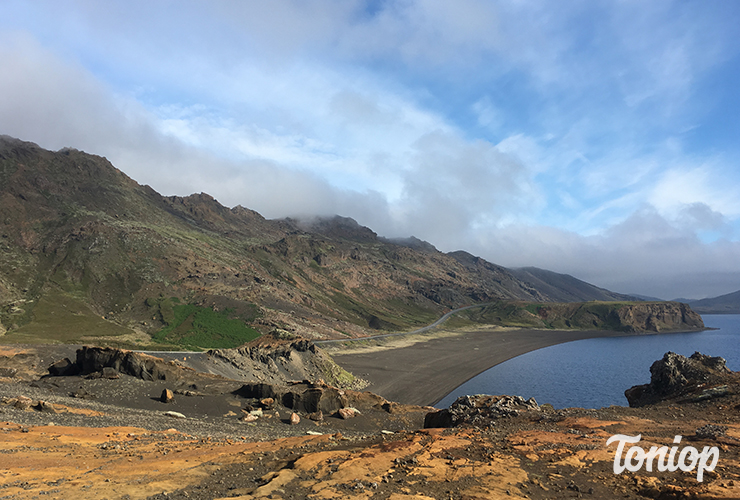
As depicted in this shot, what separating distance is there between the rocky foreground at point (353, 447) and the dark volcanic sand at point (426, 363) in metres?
48.7

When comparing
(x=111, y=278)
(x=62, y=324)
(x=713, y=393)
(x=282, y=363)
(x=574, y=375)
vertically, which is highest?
(x=111, y=278)

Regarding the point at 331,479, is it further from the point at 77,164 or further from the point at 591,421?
the point at 77,164

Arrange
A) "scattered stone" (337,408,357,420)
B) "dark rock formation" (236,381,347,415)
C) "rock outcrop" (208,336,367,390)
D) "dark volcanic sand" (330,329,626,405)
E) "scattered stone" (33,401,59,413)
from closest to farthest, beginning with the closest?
→ "scattered stone" (33,401,59,413) → "scattered stone" (337,408,357,420) → "dark rock formation" (236,381,347,415) → "rock outcrop" (208,336,367,390) → "dark volcanic sand" (330,329,626,405)

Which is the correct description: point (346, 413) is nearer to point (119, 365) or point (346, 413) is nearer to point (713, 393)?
point (119, 365)

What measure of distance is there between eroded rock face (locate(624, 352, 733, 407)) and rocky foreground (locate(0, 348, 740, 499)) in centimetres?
15

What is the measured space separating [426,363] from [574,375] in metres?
43.8

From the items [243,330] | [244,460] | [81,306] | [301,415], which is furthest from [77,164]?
[244,460]

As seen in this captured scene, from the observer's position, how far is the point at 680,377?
116 feet

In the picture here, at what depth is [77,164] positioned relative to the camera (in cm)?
19012

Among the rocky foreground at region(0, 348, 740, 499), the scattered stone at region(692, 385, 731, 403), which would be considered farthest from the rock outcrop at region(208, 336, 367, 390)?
the scattered stone at region(692, 385, 731, 403)

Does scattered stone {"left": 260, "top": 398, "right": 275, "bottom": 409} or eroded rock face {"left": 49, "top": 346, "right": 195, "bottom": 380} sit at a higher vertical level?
eroded rock face {"left": 49, "top": 346, "right": 195, "bottom": 380}

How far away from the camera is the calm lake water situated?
267ft

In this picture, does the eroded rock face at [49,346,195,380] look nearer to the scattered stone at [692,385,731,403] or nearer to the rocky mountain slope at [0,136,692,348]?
the scattered stone at [692,385,731,403]

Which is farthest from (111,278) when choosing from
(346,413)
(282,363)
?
(346,413)
